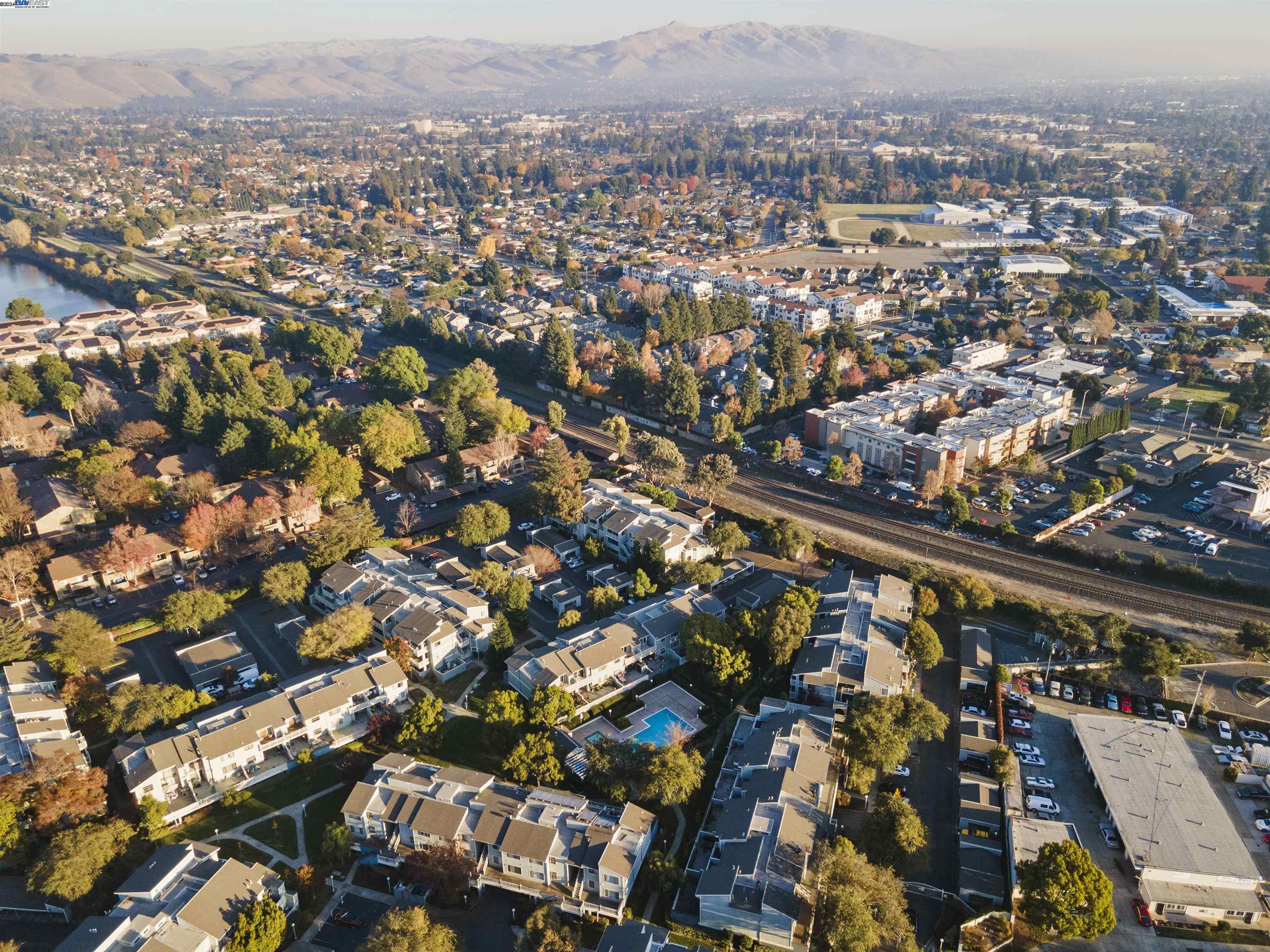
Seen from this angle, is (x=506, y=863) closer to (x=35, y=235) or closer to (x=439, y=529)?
(x=439, y=529)

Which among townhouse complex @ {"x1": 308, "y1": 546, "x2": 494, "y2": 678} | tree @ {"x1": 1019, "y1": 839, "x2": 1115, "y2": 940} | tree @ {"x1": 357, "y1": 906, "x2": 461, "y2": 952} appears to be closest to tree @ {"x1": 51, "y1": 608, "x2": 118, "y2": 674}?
townhouse complex @ {"x1": 308, "y1": 546, "x2": 494, "y2": 678}

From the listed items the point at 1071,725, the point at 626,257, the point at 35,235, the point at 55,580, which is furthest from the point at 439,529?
the point at 35,235

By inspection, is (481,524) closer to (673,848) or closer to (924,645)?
(673,848)

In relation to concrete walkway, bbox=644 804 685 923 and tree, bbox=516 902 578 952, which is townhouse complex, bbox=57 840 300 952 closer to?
tree, bbox=516 902 578 952

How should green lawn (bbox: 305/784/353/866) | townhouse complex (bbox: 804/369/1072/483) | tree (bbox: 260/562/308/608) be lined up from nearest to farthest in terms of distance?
green lawn (bbox: 305/784/353/866), tree (bbox: 260/562/308/608), townhouse complex (bbox: 804/369/1072/483)

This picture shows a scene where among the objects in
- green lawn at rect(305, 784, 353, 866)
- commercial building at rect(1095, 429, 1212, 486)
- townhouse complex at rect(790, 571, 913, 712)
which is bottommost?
green lawn at rect(305, 784, 353, 866)

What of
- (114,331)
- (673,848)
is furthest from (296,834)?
(114,331)
